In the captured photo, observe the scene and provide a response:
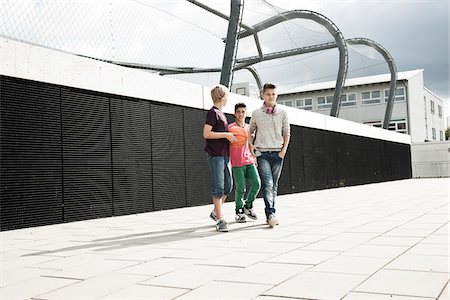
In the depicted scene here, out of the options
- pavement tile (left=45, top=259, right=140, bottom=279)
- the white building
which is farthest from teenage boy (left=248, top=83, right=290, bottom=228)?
the white building

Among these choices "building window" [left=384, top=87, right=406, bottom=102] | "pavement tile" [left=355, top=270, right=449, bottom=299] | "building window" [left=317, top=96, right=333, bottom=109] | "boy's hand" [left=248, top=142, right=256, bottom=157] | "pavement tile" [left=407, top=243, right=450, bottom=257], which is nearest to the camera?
"pavement tile" [left=355, top=270, right=449, bottom=299]

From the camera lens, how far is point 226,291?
283 cm

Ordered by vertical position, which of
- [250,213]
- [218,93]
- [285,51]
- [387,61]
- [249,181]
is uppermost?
[285,51]

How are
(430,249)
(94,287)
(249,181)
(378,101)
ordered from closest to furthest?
(94,287)
(430,249)
(249,181)
(378,101)

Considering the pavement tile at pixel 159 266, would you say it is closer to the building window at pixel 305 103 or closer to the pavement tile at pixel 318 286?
the pavement tile at pixel 318 286

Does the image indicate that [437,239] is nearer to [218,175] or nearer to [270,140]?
[270,140]

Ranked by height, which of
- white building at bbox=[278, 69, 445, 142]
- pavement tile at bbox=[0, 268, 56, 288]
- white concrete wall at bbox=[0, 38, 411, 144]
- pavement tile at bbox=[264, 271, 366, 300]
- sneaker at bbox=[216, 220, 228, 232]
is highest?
white building at bbox=[278, 69, 445, 142]

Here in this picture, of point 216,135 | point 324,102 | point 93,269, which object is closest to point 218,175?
point 216,135

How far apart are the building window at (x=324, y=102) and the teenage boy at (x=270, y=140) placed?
41.7m

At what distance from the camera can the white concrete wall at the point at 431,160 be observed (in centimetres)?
3170

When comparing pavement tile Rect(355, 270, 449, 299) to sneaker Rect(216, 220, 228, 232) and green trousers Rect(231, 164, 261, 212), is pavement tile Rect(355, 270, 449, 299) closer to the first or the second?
sneaker Rect(216, 220, 228, 232)

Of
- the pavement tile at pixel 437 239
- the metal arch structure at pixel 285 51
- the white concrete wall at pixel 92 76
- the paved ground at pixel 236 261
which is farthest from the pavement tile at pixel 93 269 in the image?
the metal arch structure at pixel 285 51

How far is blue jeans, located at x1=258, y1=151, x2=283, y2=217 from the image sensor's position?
590cm

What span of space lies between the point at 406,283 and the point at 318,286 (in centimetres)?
54
